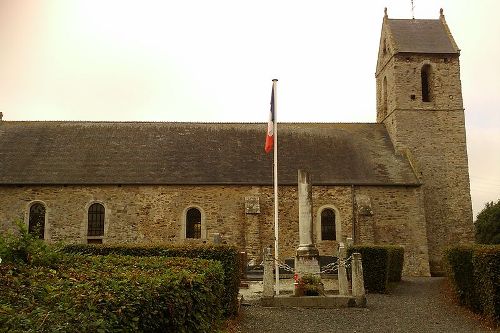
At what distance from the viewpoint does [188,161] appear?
2536cm

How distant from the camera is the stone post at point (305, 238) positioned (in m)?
14.7

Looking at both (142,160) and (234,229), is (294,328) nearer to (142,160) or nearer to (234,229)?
(234,229)

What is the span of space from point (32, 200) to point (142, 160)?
18.3ft

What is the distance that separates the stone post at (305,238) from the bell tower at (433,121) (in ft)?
38.5

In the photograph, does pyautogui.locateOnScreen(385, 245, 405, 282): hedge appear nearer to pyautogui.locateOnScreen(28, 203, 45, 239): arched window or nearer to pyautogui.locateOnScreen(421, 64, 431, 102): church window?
pyautogui.locateOnScreen(421, 64, 431, 102): church window

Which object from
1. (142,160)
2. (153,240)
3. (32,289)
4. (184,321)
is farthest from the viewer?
(142,160)

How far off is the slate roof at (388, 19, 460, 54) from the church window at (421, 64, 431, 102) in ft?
3.72

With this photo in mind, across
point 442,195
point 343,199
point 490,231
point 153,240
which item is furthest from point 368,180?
point 490,231

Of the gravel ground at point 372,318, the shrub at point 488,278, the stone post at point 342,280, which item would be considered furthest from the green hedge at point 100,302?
the stone post at point 342,280

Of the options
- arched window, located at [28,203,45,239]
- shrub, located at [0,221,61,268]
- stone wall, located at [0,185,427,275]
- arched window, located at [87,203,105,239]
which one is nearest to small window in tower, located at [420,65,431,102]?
stone wall, located at [0,185,427,275]

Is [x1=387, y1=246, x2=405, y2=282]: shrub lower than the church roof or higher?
lower

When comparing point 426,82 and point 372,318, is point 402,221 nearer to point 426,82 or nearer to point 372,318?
point 426,82

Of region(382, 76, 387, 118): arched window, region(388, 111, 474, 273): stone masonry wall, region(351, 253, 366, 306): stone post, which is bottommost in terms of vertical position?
region(351, 253, 366, 306): stone post

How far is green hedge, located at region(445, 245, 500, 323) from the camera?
9938 millimetres
